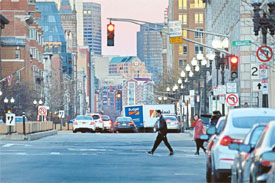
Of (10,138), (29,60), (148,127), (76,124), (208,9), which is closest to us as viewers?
(10,138)

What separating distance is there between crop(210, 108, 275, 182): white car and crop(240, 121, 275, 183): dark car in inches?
165

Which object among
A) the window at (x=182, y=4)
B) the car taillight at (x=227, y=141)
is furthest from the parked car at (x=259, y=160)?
the window at (x=182, y=4)

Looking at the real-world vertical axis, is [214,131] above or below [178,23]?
below

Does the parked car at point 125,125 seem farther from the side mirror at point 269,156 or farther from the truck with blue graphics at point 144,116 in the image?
the side mirror at point 269,156

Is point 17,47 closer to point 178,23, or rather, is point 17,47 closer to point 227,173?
point 178,23

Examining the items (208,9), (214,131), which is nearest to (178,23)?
(214,131)

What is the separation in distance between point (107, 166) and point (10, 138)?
2466 centimetres

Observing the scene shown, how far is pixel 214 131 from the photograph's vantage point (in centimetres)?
1866

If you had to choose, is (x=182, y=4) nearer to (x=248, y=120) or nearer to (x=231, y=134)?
(x=248, y=120)

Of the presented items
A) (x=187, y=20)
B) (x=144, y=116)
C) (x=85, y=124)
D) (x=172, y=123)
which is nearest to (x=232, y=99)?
(x=172, y=123)

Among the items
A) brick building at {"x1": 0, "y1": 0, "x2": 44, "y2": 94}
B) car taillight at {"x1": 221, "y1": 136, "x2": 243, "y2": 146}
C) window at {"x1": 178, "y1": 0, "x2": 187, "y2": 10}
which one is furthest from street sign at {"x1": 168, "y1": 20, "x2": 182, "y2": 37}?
window at {"x1": 178, "y1": 0, "x2": 187, "y2": 10}

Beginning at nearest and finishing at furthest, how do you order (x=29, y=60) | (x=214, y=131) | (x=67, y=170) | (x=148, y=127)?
(x=214, y=131), (x=67, y=170), (x=148, y=127), (x=29, y=60)

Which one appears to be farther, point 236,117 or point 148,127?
point 148,127

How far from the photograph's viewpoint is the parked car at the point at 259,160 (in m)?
10.8
